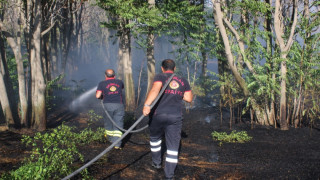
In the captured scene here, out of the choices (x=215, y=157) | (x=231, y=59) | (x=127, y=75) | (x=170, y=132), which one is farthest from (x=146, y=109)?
(x=127, y=75)

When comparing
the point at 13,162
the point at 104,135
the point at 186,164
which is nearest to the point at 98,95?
the point at 104,135

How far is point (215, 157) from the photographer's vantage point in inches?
222

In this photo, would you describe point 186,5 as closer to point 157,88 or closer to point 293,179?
point 157,88

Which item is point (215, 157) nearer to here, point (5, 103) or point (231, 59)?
point (231, 59)

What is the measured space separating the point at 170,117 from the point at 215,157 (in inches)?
75.4

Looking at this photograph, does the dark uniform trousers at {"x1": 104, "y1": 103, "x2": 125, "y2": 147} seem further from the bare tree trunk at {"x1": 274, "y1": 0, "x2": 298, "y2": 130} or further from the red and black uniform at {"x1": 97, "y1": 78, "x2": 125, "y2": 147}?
the bare tree trunk at {"x1": 274, "y1": 0, "x2": 298, "y2": 130}

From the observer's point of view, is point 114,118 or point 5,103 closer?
point 114,118

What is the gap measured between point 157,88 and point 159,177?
148 centimetres

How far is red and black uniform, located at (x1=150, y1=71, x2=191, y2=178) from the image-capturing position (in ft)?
14.1

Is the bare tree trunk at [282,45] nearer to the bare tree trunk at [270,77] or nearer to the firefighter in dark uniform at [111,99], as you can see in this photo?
the bare tree trunk at [270,77]

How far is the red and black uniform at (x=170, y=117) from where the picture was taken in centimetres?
429

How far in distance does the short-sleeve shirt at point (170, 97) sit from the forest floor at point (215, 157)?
3.65ft

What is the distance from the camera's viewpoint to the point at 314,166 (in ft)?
16.0

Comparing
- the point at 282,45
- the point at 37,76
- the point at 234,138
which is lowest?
the point at 234,138
